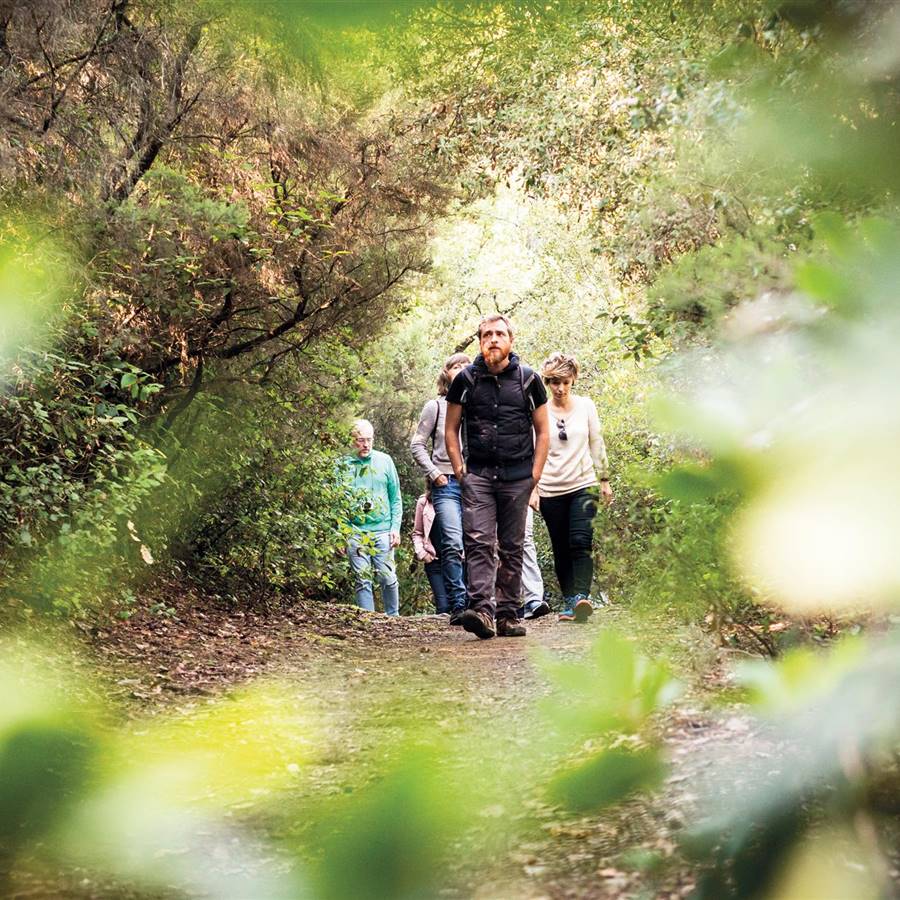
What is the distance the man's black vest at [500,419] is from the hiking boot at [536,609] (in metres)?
2.00

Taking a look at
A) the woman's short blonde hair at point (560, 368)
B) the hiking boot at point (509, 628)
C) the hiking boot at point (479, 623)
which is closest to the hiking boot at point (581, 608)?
the hiking boot at point (509, 628)

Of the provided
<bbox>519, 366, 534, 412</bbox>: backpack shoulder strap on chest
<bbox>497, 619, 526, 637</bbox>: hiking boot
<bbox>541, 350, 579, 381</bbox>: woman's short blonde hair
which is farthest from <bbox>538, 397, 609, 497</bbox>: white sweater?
<bbox>497, 619, 526, 637</bbox>: hiking boot

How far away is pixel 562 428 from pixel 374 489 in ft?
6.90

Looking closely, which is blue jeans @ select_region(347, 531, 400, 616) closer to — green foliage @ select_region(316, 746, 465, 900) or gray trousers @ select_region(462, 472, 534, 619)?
gray trousers @ select_region(462, 472, 534, 619)

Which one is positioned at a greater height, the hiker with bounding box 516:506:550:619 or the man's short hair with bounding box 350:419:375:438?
the man's short hair with bounding box 350:419:375:438

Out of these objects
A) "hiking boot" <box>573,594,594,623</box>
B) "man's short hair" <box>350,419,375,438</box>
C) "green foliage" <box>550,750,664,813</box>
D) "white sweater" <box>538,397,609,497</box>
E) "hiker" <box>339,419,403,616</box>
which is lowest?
"green foliage" <box>550,750,664,813</box>

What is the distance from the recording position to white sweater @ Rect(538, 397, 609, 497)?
7102 mm

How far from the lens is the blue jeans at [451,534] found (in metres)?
8.11

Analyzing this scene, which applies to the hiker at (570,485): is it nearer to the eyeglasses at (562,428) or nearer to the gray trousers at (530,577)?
the eyeglasses at (562,428)

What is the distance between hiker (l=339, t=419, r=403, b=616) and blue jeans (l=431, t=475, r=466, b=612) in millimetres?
521

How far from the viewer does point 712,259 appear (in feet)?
2.85

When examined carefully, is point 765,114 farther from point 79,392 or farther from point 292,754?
point 79,392

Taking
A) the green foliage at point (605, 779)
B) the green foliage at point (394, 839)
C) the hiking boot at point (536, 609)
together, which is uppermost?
the hiking boot at point (536, 609)

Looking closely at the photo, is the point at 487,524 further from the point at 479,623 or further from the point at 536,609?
the point at 536,609
